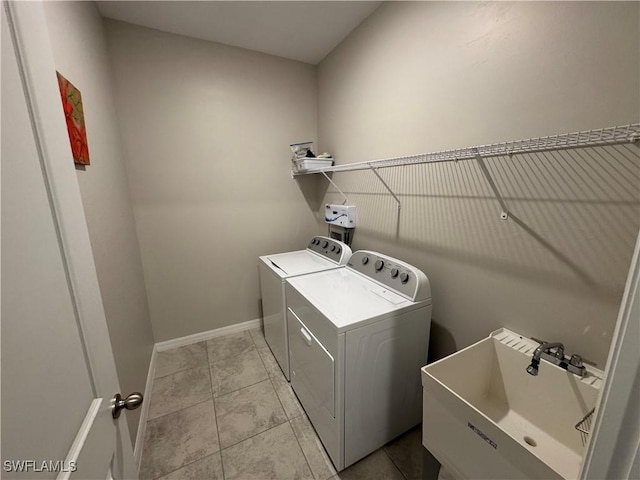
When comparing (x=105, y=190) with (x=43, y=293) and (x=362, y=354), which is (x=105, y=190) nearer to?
(x=43, y=293)

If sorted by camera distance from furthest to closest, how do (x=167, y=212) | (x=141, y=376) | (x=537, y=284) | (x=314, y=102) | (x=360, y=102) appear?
(x=314, y=102)
(x=167, y=212)
(x=360, y=102)
(x=141, y=376)
(x=537, y=284)

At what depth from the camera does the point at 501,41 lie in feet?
3.75

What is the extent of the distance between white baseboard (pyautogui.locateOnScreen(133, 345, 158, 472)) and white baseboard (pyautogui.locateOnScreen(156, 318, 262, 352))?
0.29 feet

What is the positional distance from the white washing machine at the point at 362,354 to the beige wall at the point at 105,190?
3.12ft

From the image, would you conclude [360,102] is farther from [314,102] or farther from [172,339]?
[172,339]

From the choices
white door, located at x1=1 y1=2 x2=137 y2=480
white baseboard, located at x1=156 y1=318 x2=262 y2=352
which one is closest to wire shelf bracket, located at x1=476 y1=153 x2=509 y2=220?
white door, located at x1=1 y1=2 x2=137 y2=480

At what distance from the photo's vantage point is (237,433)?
1610mm

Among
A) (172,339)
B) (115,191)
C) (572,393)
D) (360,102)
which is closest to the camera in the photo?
(572,393)

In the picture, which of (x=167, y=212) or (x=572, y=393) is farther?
(x=167, y=212)

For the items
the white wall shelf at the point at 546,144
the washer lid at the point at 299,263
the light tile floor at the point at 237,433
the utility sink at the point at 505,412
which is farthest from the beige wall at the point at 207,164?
the utility sink at the point at 505,412

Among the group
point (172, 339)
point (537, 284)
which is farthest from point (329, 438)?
point (172, 339)

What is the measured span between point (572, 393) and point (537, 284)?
0.41 meters

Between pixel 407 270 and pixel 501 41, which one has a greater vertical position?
pixel 501 41

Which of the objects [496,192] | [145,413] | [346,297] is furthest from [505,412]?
[145,413]
